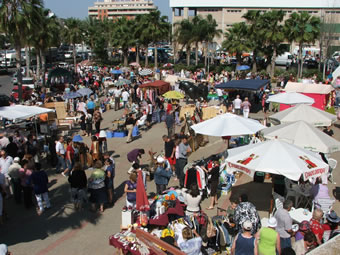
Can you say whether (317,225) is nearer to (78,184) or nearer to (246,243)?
(246,243)

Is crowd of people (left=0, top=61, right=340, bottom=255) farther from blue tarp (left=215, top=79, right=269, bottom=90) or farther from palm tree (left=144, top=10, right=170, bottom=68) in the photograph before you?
palm tree (left=144, top=10, right=170, bottom=68)

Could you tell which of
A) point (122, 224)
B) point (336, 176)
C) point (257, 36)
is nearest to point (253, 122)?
point (336, 176)

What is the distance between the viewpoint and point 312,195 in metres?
8.73

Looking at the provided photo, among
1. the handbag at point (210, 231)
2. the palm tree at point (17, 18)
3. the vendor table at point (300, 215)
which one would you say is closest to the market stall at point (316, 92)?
the vendor table at point (300, 215)

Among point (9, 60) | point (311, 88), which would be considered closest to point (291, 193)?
point (311, 88)

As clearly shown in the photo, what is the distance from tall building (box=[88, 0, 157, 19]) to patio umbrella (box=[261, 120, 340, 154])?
151m

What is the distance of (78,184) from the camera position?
9070mm

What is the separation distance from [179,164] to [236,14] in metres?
58.8

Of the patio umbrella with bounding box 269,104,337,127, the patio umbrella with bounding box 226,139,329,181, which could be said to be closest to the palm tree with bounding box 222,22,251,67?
the patio umbrella with bounding box 269,104,337,127

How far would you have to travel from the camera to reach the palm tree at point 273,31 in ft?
121

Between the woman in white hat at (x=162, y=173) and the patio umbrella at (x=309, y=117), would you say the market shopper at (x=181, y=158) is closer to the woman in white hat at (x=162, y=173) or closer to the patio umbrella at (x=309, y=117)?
the woman in white hat at (x=162, y=173)

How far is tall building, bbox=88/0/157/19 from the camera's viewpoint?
156 meters

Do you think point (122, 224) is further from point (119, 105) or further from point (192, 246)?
point (119, 105)

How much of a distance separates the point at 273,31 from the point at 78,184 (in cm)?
3357
